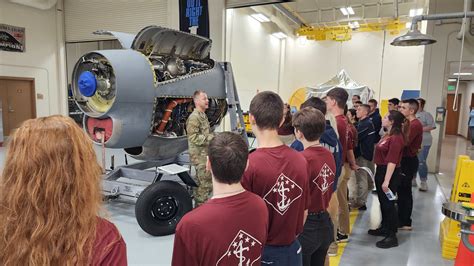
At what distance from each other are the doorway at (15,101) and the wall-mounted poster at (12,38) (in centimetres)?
104

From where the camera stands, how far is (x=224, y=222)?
4.04 feet

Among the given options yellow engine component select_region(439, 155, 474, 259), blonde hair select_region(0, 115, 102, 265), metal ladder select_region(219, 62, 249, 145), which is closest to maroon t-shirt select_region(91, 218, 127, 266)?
blonde hair select_region(0, 115, 102, 265)

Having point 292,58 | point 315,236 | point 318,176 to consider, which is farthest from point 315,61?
point 315,236

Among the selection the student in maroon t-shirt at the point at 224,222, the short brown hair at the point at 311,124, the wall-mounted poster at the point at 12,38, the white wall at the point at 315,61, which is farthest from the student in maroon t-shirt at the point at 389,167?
the wall-mounted poster at the point at 12,38

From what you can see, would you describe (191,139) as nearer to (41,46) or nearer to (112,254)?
(112,254)

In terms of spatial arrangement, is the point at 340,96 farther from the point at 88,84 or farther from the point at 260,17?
the point at 260,17

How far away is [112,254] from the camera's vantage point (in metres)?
0.92

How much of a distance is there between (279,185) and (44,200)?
3.75 feet

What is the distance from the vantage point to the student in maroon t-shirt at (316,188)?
212cm

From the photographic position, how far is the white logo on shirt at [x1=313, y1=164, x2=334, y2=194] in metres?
2.14

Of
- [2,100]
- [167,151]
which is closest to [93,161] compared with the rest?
[167,151]

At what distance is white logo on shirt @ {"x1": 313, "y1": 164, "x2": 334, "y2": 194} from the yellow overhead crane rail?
1547 cm

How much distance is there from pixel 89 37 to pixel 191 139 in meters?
10.3

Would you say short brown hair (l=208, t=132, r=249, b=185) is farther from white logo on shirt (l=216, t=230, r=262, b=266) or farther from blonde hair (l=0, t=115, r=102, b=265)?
blonde hair (l=0, t=115, r=102, b=265)
